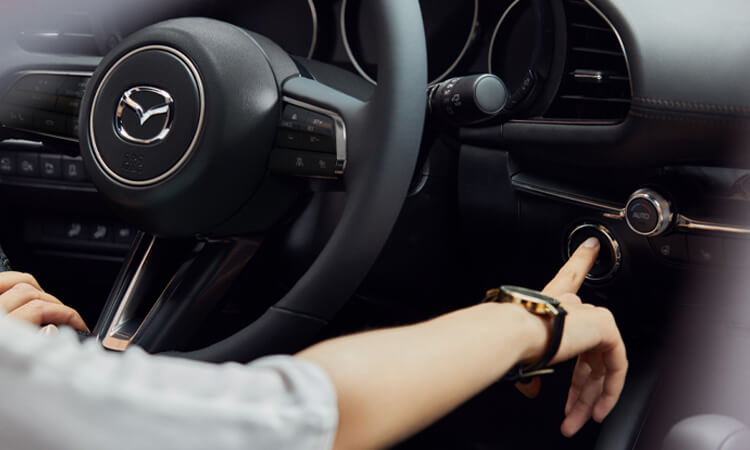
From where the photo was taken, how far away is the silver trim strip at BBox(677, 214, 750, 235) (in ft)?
2.85

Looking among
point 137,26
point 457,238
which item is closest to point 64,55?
point 137,26

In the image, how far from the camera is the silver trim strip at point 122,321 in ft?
3.22

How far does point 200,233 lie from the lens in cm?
95

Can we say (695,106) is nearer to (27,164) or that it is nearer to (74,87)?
(74,87)

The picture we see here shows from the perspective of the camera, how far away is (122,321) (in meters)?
1.00

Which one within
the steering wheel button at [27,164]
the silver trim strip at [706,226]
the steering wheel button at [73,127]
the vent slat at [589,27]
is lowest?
the steering wheel button at [27,164]

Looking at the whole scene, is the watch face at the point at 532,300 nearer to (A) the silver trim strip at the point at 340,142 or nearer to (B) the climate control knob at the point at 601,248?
(A) the silver trim strip at the point at 340,142

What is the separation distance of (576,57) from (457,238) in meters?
0.37

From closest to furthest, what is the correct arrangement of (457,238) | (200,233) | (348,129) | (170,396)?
(170,396)
(348,129)
(200,233)
(457,238)

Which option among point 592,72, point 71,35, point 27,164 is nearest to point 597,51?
point 592,72

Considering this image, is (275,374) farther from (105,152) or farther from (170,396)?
(105,152)

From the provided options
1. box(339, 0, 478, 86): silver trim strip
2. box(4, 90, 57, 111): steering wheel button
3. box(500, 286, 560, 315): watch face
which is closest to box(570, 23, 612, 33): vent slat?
box(339, 0, 478, 86): silver trim strip

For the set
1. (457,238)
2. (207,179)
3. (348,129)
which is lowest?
(457,238)

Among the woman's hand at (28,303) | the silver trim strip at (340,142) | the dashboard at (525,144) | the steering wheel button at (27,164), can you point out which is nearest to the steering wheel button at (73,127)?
the dashboard at (525,144)
